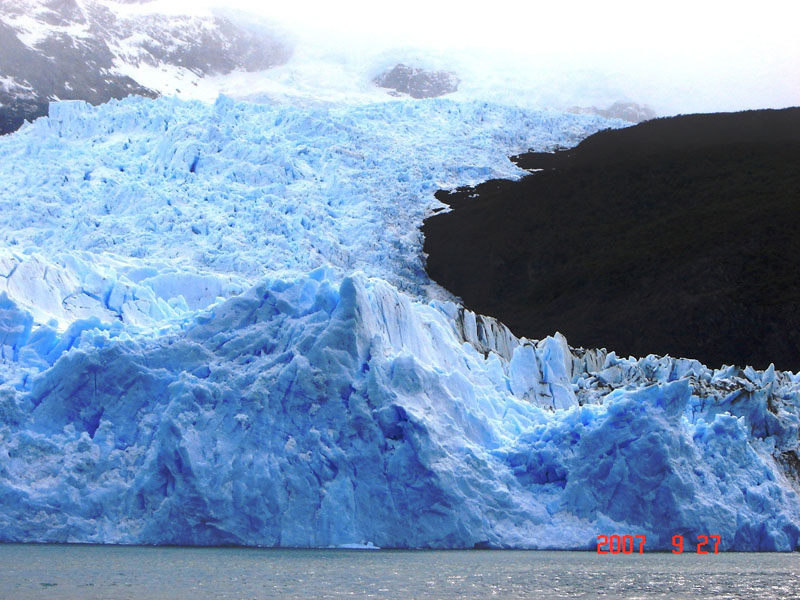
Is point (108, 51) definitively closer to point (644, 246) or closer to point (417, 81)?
point (417, 81)

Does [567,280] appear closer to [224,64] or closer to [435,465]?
[435,465]

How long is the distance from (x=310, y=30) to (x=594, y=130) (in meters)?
28.5

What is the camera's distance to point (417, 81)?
2618 inches

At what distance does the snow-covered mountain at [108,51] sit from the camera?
5659 centimetres

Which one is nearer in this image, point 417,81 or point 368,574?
point 368,574

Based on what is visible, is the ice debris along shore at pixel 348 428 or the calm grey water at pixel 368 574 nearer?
the calm grey water at pixel 368 574

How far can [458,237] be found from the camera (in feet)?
136
